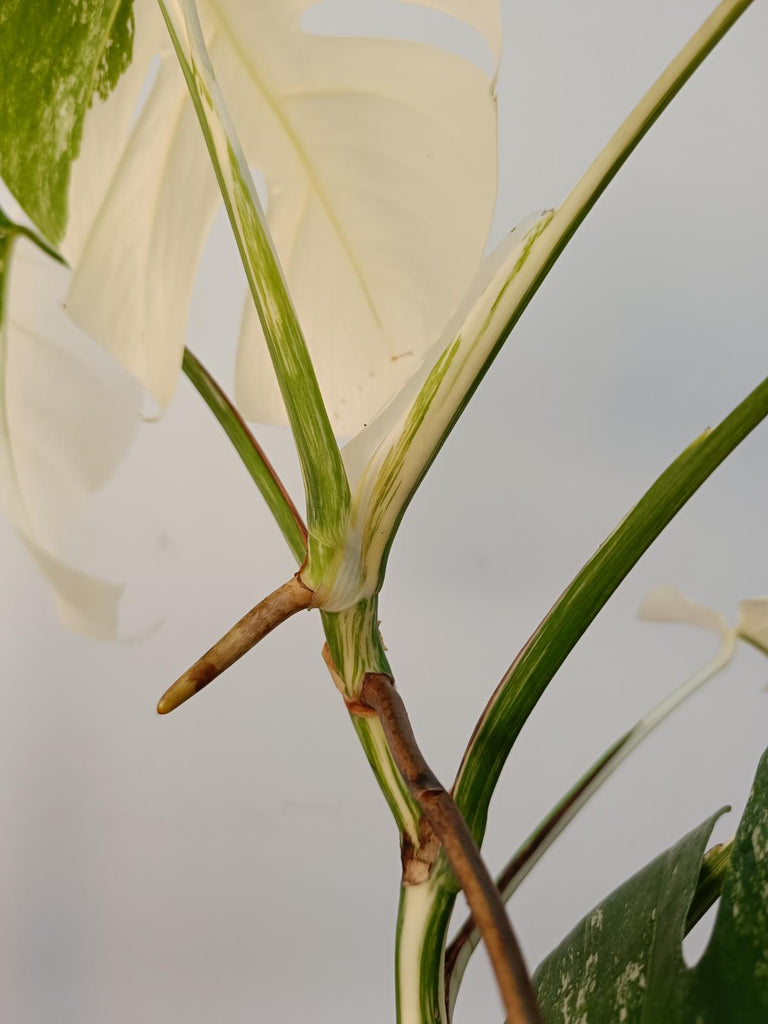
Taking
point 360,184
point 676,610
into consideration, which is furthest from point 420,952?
point 360,184

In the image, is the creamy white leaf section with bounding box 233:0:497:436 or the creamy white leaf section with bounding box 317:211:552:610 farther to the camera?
the creamy white leaf section with bounding box 233:0:497:436

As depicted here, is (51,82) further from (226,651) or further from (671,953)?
(671,953)

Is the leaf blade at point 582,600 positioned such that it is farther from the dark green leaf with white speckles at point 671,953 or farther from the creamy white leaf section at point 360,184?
the creamy white leaf section at point 360,184

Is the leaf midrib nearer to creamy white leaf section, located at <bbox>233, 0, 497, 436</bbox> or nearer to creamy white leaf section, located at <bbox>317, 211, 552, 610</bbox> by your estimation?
creamy white leaf section, located at <bbox>233, 0, 497, 436</bbox>

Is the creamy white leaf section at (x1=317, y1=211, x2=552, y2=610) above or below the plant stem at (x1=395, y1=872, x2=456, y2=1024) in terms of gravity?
above

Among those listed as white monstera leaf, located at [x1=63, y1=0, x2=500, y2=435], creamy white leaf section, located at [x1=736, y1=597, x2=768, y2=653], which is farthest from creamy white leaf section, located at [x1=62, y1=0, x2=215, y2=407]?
creamy white leaf section, located at [x1=736, y1=597, x2=768, y2=653]

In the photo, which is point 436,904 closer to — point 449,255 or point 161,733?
point 449,255
